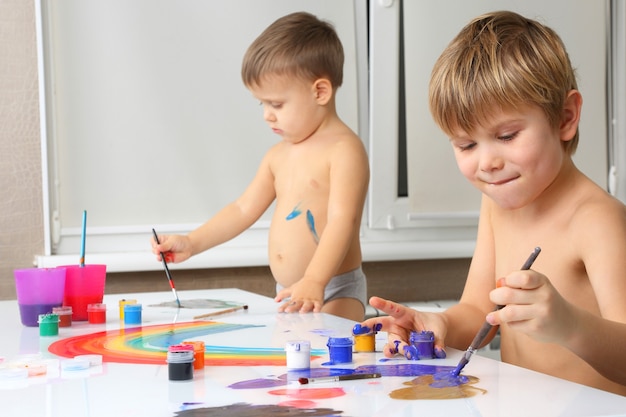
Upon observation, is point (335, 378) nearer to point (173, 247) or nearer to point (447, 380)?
point (447, 380)

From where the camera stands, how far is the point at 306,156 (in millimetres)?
2037

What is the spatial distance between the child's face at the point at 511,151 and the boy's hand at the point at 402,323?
0.19 metres

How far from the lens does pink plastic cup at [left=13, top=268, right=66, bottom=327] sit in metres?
1.42

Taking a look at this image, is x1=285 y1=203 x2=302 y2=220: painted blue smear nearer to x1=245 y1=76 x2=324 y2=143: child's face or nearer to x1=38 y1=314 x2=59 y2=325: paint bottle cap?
x1=245 y1=76 x2=324 y2=143: child's face

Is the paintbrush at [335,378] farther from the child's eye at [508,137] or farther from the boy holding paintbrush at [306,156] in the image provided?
the boy holding paintbrush at [306,156]

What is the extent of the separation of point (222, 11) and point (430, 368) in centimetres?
178

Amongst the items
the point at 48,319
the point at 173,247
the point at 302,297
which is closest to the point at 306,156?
the point at 173,247

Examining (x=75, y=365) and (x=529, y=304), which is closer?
(x=529, y=304)

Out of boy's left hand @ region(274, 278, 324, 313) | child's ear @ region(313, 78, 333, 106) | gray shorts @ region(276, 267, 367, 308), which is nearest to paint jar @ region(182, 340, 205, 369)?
boy's left hand @ region(274, 278, 324, 313)

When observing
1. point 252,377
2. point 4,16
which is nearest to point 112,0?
point 4,16

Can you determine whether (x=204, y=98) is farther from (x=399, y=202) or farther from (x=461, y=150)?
(x=461, y=150)

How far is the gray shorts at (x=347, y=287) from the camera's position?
6.51 ft

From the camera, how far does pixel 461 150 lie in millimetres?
1183

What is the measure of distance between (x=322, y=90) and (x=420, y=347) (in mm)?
1058
